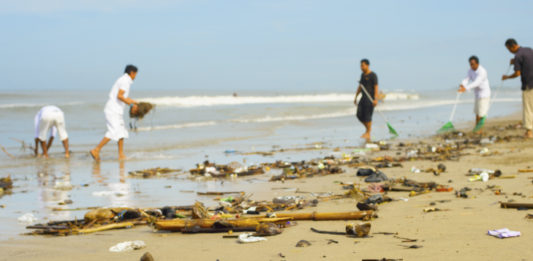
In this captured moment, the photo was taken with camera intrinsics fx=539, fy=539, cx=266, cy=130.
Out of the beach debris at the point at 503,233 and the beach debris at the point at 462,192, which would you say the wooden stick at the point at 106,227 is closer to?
the beach debris at the point at 503,233

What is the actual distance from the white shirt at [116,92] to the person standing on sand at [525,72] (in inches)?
303

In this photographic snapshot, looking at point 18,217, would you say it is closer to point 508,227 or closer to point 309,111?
point 508,227

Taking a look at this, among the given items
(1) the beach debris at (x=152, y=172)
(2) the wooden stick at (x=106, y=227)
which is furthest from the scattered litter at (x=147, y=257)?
(1) the beach debris at (x=152, y=172)

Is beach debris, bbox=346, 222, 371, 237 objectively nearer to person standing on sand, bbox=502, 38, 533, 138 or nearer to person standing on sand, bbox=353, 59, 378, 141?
person standing on sand, bbox=502, 38, 533, 138

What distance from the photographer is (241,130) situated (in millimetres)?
17547

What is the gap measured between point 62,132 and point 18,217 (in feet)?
21.1

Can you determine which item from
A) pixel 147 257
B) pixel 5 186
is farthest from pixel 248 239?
pixel 5 186

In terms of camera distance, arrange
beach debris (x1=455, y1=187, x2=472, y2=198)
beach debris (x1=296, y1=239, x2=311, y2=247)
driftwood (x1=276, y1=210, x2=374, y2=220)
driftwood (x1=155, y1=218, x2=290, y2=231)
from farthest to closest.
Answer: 1. beach debris (x1=455, y1=187, x2=472, y2=198)
2. driftwood (x1=276, y1=210, x2=374, y2=220)
3. driftwood (x1=155, y1=218, x2=290, y2=231)
4. beach debris (x1=296, y1=239, x2=311, y2=247)

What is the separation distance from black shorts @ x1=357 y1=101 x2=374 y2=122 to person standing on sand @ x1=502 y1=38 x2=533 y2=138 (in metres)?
3.25

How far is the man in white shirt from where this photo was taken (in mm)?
12969

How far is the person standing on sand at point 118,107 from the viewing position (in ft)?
33.9

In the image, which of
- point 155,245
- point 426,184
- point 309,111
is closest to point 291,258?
point 155,245

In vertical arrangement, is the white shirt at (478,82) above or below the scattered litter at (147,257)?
above

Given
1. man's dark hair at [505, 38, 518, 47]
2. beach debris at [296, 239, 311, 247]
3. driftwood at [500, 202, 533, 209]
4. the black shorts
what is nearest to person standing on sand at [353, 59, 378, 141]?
the black shorts
